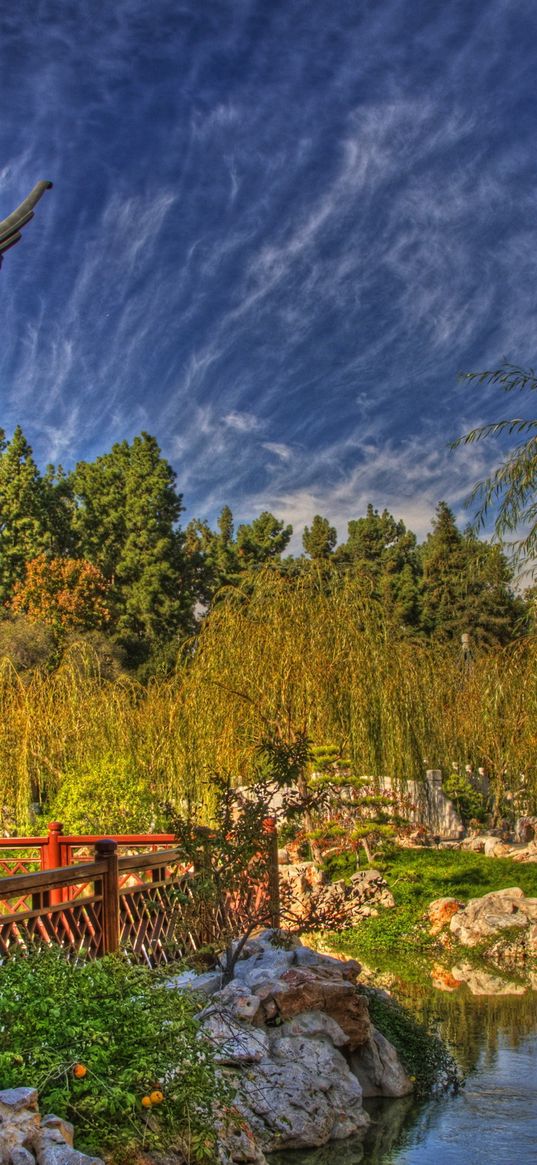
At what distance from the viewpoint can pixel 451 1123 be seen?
5113 mm

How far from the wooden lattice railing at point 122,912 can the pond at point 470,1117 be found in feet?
3.73

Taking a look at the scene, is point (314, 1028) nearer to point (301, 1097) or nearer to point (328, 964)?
point (301, 1097)

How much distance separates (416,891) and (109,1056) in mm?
8469

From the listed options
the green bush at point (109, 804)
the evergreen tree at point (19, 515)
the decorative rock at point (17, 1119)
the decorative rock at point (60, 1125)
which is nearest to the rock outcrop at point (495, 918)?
the green bush at point (109, 804)

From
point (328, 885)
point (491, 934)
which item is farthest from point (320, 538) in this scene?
point (491, 934)

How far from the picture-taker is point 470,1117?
5.18 metres

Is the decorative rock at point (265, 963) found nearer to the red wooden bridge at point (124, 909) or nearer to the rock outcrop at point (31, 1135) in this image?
the red wooden bridge at point (124, 909)

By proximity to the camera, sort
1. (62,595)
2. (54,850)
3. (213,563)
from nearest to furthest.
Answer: (54,850)
(62,595)
(213,563)

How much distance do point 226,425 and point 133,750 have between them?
641cm

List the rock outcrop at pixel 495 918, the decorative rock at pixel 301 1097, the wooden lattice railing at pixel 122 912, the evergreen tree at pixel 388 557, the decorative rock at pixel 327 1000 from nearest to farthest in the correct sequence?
the decorative rock at pixel 301 1097 < the wooden lattice railing at pixel 122 912 < the decorative rock at pixel 327 1000 < the rock outcrop at pixel 495 918 < the evergreen tree at pixel 388 557

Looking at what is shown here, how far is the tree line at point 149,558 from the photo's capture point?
29531 millimetres

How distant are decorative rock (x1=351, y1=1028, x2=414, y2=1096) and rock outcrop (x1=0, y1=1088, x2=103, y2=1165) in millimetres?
2634

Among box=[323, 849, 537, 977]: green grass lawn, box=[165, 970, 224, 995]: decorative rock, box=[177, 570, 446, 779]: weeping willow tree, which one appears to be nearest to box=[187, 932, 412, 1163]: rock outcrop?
box=[165, 970, 224, 995]: decorative rock

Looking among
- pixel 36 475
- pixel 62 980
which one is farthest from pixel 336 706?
pixel 36 475
